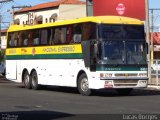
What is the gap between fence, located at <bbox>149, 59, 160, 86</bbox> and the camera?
1245 inches

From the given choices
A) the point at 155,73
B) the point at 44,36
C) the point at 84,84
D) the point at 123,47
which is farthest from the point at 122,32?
the point at 155,73

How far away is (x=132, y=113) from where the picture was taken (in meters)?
15.8

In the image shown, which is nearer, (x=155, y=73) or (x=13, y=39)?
(x=13, y=39)

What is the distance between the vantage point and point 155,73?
108 feet

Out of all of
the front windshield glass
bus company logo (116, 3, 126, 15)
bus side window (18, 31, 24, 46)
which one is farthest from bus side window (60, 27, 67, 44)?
bus company logo (116, 3, 126, 15)

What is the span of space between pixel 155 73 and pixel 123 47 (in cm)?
981

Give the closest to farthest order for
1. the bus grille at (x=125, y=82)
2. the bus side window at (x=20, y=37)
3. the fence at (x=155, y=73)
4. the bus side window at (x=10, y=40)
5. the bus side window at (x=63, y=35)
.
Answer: the bus grille at (x=125, y=82)
the bus side window at (x=63, y=35)
the bus side window at (x=20, y=37)
the bus side window at (x=10, y=40)
the fence at (x=155, y=73)

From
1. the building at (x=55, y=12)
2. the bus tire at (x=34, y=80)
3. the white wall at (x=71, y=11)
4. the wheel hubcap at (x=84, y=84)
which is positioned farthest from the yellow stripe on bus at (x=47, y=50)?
the white wall at (x=71, y=11)

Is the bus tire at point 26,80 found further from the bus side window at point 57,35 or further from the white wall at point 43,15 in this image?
the white wall at point 43,15

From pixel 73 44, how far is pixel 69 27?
942mm

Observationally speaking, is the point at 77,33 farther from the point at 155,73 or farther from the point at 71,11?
the point at 71,11

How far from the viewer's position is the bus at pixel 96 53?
23.3m

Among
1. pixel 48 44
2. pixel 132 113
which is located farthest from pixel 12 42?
pixel 132 113

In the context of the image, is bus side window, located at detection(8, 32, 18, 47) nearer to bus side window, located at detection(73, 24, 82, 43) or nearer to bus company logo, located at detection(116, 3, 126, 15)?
bus side window, located at detection(73, 24, 82, 43)
